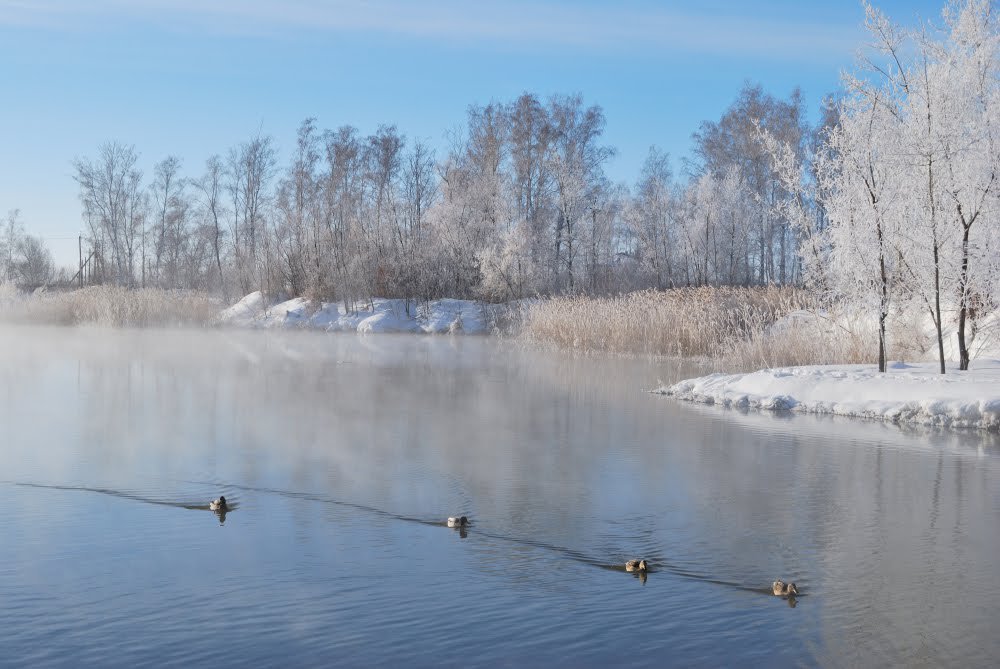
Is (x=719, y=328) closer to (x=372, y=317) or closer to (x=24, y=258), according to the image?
(x=372, y=317)

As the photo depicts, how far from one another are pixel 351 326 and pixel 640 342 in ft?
50.6

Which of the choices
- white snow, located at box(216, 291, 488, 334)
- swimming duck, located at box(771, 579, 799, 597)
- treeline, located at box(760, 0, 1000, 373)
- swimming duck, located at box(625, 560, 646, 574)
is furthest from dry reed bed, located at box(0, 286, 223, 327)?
swimming duck, located at box(771, 579, 799, 597)

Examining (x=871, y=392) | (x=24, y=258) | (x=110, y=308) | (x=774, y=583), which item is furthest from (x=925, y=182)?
(x=24, y=258)

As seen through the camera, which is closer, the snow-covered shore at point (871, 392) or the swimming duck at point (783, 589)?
the swimming duck at point (783, 589)

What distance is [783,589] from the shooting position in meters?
4.55

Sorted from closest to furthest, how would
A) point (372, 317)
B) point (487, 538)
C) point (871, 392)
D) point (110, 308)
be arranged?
1. point (487, 538)
2. point (871, 392)
3. point (110, 308)
4. point (372, 317)

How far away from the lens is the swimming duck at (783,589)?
4523mm

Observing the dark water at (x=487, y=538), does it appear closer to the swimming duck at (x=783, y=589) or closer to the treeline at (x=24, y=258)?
the swimming duck at (x=783, y=589)

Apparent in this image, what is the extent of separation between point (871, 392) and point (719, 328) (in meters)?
7.19

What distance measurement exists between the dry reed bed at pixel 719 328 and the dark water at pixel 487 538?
400 centimetres

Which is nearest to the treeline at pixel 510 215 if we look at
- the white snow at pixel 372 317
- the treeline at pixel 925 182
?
the white snow at pixel 372 317

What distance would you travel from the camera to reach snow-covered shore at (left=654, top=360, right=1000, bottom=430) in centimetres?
1020

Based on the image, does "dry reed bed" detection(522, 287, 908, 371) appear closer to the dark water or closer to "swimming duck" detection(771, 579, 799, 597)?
the dark water

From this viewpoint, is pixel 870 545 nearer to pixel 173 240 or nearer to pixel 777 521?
pixel 777 521
